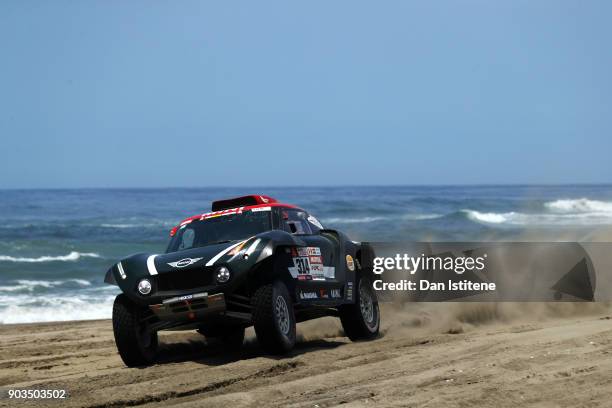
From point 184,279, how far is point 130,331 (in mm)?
817

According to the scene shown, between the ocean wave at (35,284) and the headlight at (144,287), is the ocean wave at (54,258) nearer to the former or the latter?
the ocean wave at (35,284)

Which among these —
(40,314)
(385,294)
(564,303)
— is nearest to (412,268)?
(385,294)

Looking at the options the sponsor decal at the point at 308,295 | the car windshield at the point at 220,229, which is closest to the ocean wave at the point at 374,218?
the car windshield at the point at 220,229

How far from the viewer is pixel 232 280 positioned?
9.33m

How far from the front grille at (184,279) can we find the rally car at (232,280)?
10 mm

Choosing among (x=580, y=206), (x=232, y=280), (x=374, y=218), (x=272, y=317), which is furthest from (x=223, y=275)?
(x=580, y=206)

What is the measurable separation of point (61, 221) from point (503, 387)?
43.3 metres

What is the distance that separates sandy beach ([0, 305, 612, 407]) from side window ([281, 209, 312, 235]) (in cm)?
140

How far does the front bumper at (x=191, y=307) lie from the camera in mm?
9320

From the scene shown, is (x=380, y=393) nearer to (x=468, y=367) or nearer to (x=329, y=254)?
(x=468, y=367)

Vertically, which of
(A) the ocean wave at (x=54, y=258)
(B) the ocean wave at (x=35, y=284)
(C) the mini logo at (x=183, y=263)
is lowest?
(B) the ocean wave at (x=35, y=284)

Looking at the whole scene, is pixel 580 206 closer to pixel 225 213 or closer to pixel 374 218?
pixel 374 218

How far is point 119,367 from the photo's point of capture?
1005 centimetres

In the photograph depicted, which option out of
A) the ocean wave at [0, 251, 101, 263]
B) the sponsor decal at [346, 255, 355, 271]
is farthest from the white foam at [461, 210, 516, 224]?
the sponsor decal at [346, 255, 355, 271]
